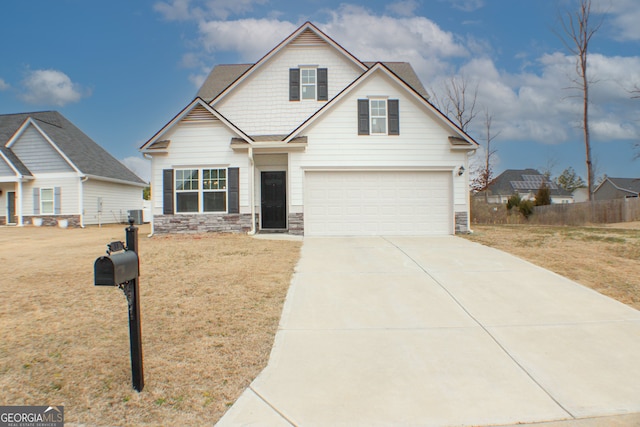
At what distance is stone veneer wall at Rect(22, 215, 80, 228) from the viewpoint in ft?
69.9

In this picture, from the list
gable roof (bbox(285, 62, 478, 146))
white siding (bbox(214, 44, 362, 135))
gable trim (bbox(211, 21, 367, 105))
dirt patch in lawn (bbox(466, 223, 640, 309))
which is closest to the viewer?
dirt patch in lawn (bbox(466, 223, 640, 309))

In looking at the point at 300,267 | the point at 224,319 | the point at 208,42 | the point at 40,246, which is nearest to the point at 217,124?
the point at 208,42

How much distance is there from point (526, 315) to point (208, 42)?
1686 cm

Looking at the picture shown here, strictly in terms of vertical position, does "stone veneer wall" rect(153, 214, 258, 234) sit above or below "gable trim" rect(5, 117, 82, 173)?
below

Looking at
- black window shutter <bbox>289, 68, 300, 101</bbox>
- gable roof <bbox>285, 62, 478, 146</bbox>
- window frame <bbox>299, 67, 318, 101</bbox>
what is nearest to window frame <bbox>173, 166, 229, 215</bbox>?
gable roof <bbox>285, 62, 478, 146</bbox>

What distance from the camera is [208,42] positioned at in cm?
1736

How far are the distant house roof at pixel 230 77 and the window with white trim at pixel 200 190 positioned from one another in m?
5.30

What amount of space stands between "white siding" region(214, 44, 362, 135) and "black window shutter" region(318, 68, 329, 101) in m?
0.15

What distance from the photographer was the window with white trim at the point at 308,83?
1628cm

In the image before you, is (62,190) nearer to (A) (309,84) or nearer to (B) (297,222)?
(A) (309,84)

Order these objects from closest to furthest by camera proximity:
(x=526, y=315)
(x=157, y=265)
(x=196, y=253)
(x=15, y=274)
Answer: (x=526, y=315), (x=15, y=274), (x=157, y=265), (x=196, y=253)

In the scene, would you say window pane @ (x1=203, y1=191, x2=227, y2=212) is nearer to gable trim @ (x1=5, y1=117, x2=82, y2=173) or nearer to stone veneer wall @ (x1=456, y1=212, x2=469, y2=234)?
stone veneer wall @ (x1=456, y1=212, x2=469, y2=234)

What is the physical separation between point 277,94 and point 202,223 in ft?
20.4

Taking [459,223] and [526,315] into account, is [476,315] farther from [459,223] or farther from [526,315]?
[459,223]
